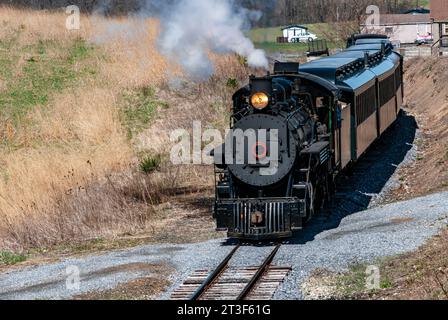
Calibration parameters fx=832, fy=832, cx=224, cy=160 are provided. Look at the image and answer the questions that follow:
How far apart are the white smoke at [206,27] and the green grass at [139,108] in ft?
29.3

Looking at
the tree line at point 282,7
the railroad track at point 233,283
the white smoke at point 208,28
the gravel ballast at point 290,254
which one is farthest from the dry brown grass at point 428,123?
the railroad track at point 233,283

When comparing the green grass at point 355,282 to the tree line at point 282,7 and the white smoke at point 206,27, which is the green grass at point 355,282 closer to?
the white smoke at point 206,27

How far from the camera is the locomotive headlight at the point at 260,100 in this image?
17.2 meters

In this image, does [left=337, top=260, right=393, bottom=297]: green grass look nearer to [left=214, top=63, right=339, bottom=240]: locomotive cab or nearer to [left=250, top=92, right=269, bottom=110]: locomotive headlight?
[left=214, top=63, right=339, bottom=240]: locomotive cab

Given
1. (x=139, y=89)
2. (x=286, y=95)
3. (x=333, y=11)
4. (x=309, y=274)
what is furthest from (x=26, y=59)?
(x=333, y=11)

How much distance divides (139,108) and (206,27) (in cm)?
1397

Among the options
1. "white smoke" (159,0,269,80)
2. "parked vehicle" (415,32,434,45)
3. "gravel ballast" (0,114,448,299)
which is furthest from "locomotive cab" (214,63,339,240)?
"parked vehicle" (415,32,434,45)

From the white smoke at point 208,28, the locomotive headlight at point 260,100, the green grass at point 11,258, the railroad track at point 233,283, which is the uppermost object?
the white smoke at point 208,28

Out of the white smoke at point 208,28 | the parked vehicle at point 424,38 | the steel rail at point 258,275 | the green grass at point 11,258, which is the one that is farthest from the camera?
the parked vehicle at point 424,38

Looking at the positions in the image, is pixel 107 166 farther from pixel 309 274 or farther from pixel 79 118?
pixel 309 274

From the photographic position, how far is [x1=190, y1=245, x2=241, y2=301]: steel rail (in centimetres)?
1345

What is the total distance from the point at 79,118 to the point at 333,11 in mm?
45817

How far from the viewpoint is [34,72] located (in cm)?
4169

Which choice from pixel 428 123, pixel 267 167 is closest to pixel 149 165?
pixel 267 167
